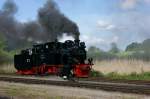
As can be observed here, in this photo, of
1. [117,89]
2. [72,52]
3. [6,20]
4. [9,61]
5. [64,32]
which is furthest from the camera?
[9,61]

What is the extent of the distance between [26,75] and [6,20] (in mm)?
7738

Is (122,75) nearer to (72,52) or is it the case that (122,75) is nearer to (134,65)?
(134,65)

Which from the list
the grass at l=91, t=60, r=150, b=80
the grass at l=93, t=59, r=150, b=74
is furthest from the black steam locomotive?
the grass at l=93, t=59, r=150, b=74

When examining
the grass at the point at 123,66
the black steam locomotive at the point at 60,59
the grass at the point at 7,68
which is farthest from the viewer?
the grass at the point at 7,68

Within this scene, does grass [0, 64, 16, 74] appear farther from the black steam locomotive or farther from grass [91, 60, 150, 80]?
the black steam locomotive

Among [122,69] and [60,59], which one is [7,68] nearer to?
[122,69]

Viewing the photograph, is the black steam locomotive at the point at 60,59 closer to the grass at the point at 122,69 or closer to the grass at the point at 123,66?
the grass at the point at 122,69

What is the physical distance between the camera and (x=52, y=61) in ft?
103

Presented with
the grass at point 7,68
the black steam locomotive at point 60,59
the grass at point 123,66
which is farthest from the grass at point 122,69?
the grass at point 7,68

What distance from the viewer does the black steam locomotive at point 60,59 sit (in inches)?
1164

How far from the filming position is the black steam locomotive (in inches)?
1164

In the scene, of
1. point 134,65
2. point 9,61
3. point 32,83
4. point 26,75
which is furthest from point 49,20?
point 9,61

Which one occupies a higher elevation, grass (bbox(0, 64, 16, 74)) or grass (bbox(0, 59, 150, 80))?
grass (bbox(0, 64, 16, 74))

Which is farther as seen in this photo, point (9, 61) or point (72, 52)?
point (9, 61)
